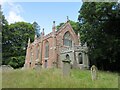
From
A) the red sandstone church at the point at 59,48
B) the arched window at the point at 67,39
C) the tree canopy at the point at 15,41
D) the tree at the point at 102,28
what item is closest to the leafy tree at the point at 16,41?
the tree canopy at the point at 15,41

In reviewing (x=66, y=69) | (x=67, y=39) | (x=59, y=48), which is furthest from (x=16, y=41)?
(x=66, y=69)

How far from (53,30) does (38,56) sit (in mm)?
8002

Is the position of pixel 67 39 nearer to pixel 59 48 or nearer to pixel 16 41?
pixel 59 48

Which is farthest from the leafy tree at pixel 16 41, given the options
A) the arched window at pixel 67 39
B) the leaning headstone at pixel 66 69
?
the leaning headstone at pixel 66 69

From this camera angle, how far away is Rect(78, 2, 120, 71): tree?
2680cm

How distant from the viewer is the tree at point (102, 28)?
26.8m

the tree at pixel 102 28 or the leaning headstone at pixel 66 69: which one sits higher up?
the tree at pixel 102 28

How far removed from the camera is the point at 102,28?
28766mm

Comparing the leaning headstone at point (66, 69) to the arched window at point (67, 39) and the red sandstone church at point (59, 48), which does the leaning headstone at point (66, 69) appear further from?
the arched window at point (67, 39)

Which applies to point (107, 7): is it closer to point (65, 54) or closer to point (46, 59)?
point (65, 54)

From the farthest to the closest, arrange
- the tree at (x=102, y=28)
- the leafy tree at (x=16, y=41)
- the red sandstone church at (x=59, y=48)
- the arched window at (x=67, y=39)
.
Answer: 1. the leafy tree at (x=16, y=41)
2. the arched window at (x=67, y=39)
3. the red sandstone church at (x=59, y=48)
4. the tree at (x=102, y=28)

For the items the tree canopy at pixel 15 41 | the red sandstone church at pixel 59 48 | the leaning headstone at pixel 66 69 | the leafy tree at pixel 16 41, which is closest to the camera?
the leaning headstone at pixel 66 69

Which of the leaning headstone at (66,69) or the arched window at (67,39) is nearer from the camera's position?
the leaning headstone at (66,69)

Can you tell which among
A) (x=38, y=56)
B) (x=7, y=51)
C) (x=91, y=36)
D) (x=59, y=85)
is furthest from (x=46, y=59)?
(x=59, y=85)
